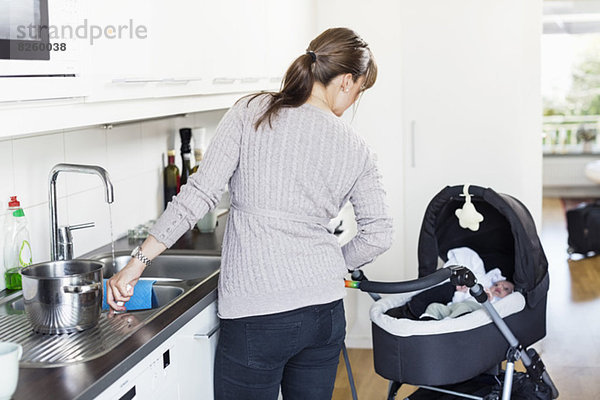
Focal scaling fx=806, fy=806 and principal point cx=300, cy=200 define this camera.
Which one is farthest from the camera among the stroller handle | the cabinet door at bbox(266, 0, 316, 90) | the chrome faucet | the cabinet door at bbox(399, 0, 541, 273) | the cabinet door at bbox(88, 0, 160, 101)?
the cabinet door at bbox(399, 0, 541, 273)

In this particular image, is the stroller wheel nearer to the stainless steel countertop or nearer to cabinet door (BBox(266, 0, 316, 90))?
the stainless steel countertop

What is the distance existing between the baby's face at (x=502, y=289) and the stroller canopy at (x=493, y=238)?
0.32ft

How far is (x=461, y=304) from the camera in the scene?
3080 mm

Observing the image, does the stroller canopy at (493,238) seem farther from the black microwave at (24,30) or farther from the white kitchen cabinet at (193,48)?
the black microwave at (24,30)

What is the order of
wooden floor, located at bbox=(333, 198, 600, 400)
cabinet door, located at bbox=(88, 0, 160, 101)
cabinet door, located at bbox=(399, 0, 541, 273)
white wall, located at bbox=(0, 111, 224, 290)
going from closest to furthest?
cabinet door, located at bbox=(88, 0, 160, 101), white wall, located at bbox=(0, 111, 224, 290), wooden floor, located at bbox=(333, 198, 600, 400), cabinet door, located at bbox=(399, 0, 541, 273)

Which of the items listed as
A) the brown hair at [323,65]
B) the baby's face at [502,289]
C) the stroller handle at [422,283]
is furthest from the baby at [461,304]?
the brown hair at [323,65]

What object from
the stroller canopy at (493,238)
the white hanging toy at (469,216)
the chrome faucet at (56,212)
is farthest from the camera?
the white hanging toy at (469,216)

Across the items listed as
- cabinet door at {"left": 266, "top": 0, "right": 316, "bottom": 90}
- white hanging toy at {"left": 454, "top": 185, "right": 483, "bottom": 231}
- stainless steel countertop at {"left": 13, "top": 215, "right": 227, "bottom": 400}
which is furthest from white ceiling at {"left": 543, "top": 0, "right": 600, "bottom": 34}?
stainless steel countertop at {"left": 13, "top": 215, "right": 227, "bottom": 400}

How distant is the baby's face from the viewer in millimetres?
3178

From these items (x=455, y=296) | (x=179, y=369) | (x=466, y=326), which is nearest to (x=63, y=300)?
(x=179, y=369)

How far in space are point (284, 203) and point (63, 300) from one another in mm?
580

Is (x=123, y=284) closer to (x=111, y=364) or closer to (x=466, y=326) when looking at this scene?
(x=111, y=364)

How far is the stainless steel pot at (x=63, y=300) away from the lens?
67.3 inches

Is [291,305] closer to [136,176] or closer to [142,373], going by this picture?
[142,373]
